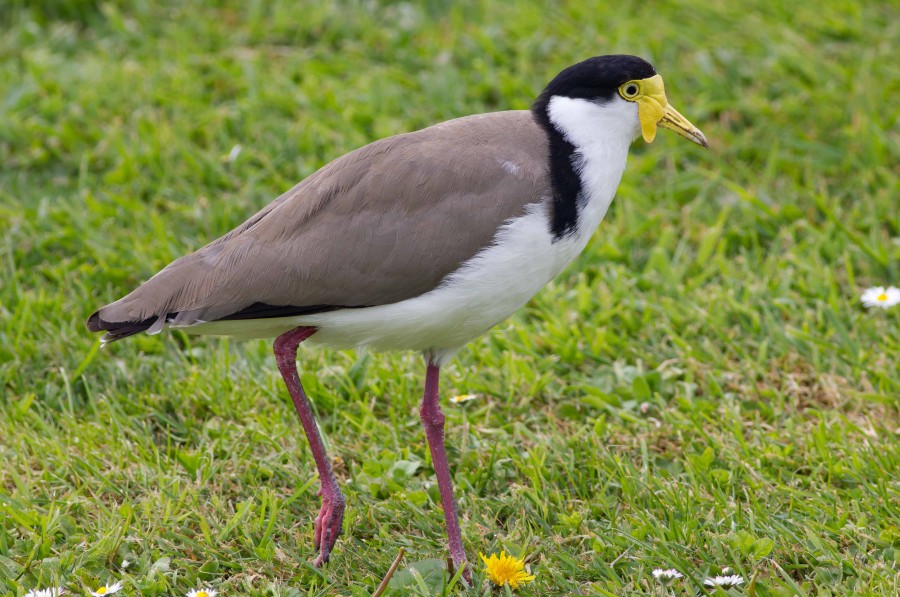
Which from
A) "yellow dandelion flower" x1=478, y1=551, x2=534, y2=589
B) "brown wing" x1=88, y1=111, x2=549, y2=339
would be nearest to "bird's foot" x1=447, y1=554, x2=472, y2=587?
"yellow dandelion flower" x1=478, y1=551, x2=534, y2=589

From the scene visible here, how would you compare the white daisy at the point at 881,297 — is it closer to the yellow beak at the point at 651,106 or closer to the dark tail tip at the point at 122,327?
the yellow beak at the point at 651,106

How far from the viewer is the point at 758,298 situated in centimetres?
544

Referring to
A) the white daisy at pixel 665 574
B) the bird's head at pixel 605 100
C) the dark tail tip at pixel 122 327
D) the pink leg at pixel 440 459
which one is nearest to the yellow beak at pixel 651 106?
the bird's head at pixel 605 100

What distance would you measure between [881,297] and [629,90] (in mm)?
1929

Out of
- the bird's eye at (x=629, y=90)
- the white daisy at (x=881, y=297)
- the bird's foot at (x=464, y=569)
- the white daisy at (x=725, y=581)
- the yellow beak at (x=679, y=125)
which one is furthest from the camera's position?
the white daisy at (x=881, y=297)

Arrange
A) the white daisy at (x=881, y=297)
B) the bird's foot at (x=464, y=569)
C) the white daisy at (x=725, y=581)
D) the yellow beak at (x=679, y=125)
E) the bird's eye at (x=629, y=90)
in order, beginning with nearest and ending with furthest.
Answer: the white daisy at (x=725, y=581) → the bird's foot at (x=464, y=569) → the bird's eye at (x=629, y=90) → the yellow beak at (x=679, y=125) → the white daisy at (x=881, y=297)

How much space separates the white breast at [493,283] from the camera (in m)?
3.82

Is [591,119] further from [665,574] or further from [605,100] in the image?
[665,574]

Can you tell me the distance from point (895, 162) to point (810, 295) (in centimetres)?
141

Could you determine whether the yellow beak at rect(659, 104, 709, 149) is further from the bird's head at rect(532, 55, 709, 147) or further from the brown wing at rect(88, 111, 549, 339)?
the brown wing at rect(88, 111, 549, 339)

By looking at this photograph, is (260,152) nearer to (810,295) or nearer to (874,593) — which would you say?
(810,295)

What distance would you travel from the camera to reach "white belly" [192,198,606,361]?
3.82m

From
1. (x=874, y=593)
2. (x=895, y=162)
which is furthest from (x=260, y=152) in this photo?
(x=874, y=593)

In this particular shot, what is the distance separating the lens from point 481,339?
213 inches
